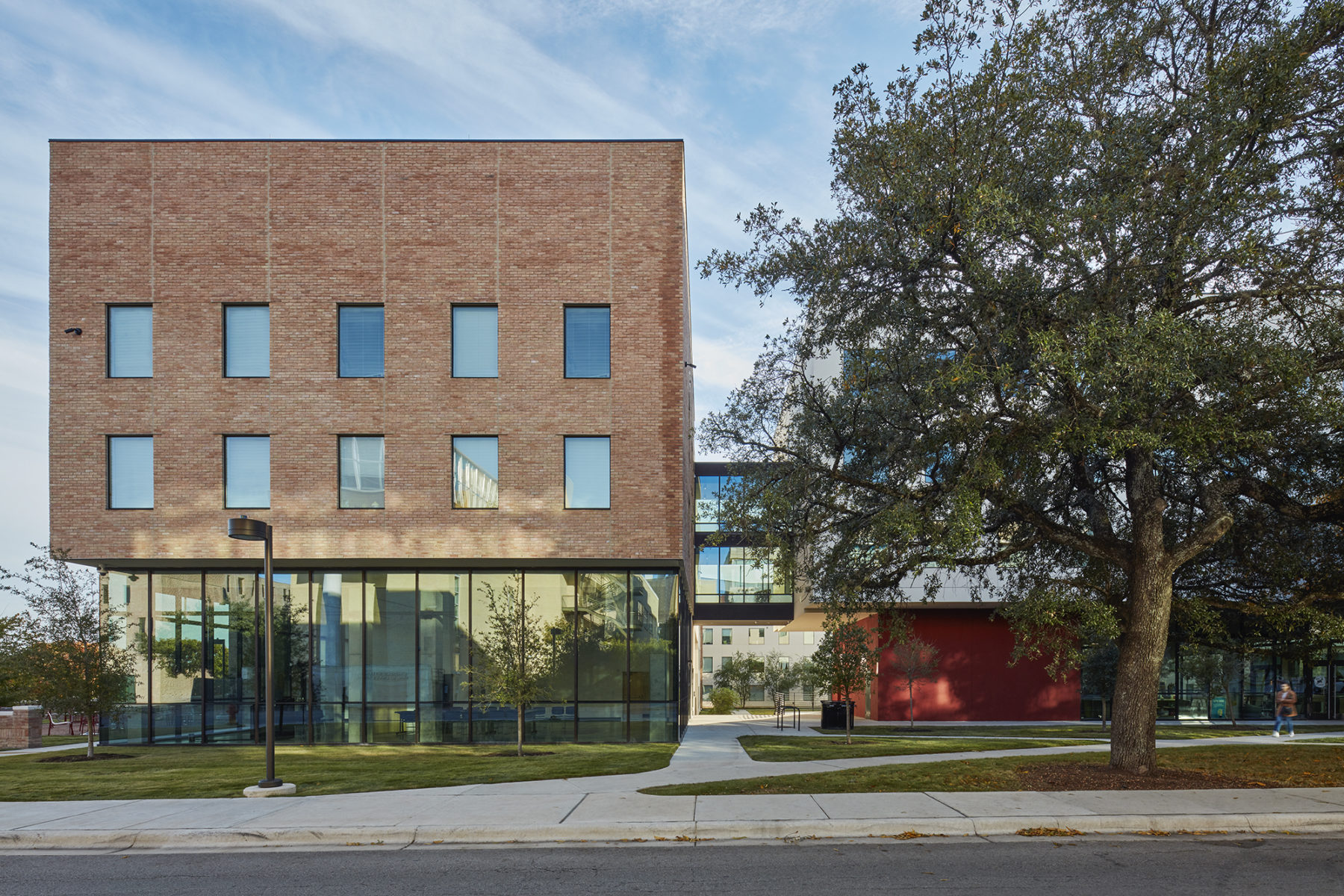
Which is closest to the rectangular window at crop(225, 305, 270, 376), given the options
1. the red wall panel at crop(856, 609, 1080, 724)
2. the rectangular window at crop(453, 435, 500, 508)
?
the rectangular window at crop(453, 435, 500, 508)

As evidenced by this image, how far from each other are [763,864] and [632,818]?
223cm

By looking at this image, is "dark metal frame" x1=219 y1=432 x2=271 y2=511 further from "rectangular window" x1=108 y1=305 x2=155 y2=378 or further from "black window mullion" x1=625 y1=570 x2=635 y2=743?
"black window mullion" x1=625 y1=570 x2=635 y2=743

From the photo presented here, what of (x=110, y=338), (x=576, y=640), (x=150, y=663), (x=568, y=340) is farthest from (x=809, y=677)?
(x=110, y=338)

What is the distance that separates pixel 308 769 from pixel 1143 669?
13.7 meters

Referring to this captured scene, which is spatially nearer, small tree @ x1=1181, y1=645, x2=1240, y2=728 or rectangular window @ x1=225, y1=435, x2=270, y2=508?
rectangular window @ x1=225, y1=435, x2=270, y2=508

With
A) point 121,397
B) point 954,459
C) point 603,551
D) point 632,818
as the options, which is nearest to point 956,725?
point 603,551

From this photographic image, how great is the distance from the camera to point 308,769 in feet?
53.2

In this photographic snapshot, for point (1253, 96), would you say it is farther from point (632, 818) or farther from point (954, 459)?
point (632, 818)

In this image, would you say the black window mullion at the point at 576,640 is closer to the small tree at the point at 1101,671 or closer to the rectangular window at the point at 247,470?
the rectangular window at the point at 247,470

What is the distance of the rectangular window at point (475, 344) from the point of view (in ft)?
Answer: 72.1

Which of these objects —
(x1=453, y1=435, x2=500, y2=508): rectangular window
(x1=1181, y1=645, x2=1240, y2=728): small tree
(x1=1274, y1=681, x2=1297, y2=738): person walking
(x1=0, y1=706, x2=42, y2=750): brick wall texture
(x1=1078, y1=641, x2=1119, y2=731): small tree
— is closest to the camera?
(x1=453, y1=435, x2=500, y2=508): rectangular window

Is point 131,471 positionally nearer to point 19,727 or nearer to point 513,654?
point 19,727

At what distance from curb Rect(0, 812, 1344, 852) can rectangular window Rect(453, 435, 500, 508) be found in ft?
37.3

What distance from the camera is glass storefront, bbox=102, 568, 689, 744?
75.7 ft
